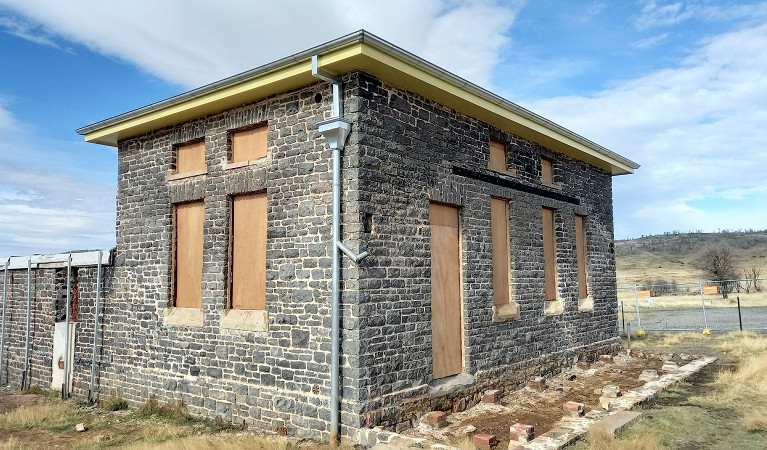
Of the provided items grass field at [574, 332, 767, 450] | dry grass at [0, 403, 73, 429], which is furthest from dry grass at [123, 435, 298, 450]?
grass field at [574, 332, 767, 450]

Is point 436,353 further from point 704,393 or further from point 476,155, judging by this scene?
point 704,393

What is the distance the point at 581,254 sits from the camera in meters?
13.3

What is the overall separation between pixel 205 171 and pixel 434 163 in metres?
3.89

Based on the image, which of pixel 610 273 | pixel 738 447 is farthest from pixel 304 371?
pixel 610 273

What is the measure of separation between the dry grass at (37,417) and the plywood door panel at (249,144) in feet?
17.8

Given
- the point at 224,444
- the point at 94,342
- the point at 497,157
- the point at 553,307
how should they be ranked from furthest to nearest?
the point at 553,307 < the point at 94,342 < the point at 497,157 < the point at 224,444

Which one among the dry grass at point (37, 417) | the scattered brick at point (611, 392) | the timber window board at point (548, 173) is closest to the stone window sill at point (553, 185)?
the timber window board at point (548, 173)

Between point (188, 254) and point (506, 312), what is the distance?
5.79 m

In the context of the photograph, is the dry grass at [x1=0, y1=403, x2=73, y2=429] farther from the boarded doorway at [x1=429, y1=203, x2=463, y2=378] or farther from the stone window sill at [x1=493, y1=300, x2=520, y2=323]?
the stone window sill at [x1=493, y1=300, x2=520, y2=323]

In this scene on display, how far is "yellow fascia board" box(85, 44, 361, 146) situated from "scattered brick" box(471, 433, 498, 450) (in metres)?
4.98

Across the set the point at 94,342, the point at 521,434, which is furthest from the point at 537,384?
the point at 94,342

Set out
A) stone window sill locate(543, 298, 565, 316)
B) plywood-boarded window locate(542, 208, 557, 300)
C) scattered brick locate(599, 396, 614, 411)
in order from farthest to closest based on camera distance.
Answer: plywood-boarded window locate(542, 208, 557, 300), stone window sill locate(543, 298, 565, 316), scattered brick locate(599, 396, 614, 411)

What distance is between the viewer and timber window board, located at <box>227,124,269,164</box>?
8516 millimetres

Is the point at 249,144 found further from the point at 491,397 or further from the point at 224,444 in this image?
the point at 491,397
